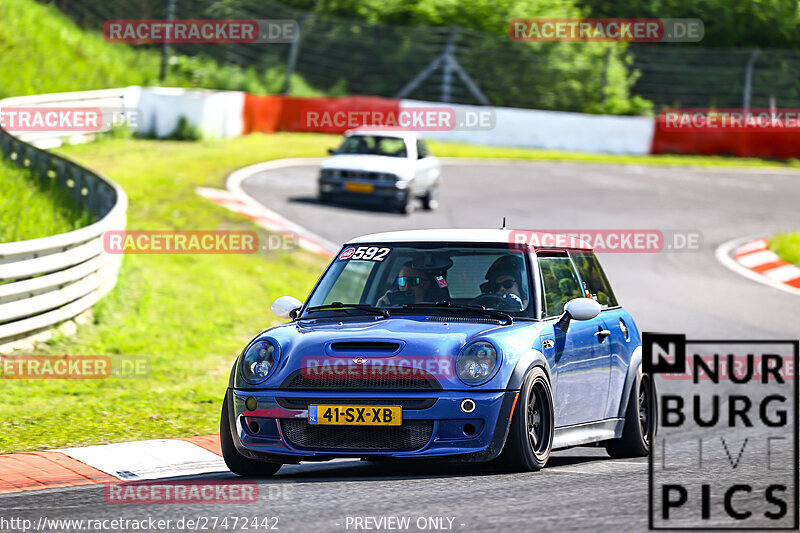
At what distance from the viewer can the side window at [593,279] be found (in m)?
8.56

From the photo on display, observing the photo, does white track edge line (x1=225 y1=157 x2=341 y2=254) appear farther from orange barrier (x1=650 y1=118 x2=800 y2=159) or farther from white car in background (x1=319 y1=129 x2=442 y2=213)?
orange barrier (x1=650 y1=118 x2=800 y2=159)

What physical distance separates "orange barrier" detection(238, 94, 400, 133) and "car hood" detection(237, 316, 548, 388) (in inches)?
976

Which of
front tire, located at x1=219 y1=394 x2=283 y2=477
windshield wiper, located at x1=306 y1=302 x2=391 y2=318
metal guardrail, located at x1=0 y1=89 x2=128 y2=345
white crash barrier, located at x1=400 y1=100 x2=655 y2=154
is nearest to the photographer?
front tire, located at x1=219 y1=394 x2=283 y2=477

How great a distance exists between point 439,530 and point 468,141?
28438 millimetres

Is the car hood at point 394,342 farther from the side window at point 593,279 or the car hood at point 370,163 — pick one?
the car hood at point 370,163

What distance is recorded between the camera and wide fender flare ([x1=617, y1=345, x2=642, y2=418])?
27.8ft

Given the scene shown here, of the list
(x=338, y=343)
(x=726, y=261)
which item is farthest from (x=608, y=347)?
(x=726, y=261)

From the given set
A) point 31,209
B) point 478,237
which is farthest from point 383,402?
point 31,209

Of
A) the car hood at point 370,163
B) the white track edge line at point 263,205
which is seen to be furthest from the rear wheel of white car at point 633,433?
the car hood at point 370,163

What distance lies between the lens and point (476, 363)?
6863 millimetres

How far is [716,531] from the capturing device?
525 centimetres

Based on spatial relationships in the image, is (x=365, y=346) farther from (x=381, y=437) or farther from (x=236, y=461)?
(x=236, y=461)

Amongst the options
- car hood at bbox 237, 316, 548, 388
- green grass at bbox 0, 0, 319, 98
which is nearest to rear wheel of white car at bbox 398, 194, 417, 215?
green grass at bbox 0, 0, 319, 98

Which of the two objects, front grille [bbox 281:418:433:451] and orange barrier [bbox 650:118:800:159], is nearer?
front grille [bbox 281:418:433:451]
